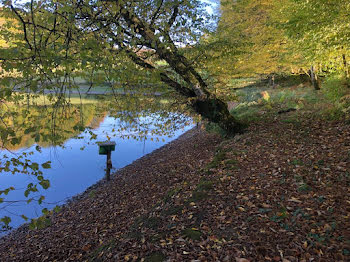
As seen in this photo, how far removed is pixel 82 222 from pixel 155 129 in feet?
11.7

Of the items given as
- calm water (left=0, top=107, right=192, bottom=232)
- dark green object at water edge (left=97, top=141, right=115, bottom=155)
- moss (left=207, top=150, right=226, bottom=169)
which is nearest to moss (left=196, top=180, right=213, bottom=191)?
moss (left=207, top=150, right=226, bottom=169)

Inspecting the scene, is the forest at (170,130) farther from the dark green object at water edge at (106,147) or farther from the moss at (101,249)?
the dark green object at water edge at (106,147)

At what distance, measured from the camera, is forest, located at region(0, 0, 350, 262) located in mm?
2943

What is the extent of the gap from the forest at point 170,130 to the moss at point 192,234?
16mm

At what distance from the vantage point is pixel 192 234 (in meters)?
3.75

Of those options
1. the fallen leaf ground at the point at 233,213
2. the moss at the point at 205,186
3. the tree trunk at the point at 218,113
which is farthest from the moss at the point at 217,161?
A: the tree trunk at the point at 218,113

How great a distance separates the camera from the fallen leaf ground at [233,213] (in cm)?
327

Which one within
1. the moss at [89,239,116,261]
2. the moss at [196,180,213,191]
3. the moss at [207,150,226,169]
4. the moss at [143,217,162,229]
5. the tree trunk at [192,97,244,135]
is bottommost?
the moss at [89,239,116,261]

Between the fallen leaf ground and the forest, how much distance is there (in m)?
0.02

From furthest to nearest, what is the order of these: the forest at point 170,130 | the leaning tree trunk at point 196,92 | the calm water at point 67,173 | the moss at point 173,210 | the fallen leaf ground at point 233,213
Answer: the calm water at point 67,173, the leaning tree trunk at point 196,92, the moss at point 173,210, the fallen leaf ground at point 233,213, the forest at point 170,130

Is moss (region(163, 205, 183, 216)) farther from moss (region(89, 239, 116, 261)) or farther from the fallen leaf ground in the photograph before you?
moss (region(89, 239, 116, 261))

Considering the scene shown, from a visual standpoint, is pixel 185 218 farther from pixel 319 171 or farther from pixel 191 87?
pixel 191 87

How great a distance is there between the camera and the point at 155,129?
27.3ft

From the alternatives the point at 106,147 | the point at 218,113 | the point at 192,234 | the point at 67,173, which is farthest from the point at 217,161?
the point at 67,173
